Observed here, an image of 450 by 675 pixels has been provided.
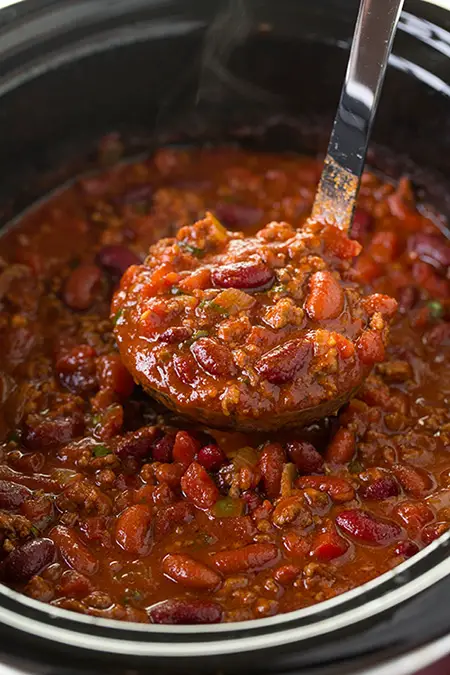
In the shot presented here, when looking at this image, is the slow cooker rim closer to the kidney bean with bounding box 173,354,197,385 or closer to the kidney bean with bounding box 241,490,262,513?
the kidney bean with bounding box 241,490,262,513

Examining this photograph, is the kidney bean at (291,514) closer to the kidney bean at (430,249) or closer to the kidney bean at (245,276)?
the kidney bean at (245,276)

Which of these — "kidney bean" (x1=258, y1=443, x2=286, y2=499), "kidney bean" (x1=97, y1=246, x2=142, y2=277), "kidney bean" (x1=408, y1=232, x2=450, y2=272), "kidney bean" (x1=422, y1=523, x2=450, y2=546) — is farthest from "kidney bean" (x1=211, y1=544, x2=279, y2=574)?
"kidney bean" (x1=408, y1=232, x2=450, y2=272)

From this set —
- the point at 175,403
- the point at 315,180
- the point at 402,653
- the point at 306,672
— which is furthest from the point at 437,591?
the point at 315,180

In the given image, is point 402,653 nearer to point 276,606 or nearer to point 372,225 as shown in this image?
point 276,606

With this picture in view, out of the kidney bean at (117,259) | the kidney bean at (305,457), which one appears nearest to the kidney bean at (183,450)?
the kidney bean at (305,457)

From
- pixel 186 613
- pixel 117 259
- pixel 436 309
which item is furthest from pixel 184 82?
pixel 186 613
